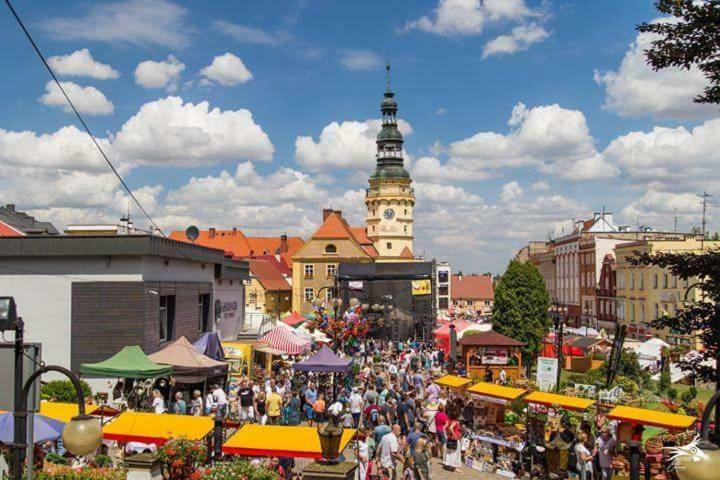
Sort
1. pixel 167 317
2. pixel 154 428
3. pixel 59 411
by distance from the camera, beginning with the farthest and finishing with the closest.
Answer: pixel 167 317 < pixel 59 411 < pixel 154 428

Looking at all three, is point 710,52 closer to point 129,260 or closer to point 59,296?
point 129,260

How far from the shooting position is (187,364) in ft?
66.8

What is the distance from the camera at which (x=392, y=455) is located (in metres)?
15.1

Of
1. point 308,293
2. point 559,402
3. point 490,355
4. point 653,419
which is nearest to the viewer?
Answer: point 653,419

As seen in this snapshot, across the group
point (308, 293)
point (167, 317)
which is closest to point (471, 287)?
point (308, 293)

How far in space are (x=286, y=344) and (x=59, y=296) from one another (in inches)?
334

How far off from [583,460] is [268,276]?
238ft

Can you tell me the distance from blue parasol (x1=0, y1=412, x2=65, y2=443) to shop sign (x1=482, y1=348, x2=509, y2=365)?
72.2 feet

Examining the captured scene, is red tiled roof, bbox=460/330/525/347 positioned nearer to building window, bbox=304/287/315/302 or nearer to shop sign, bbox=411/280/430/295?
shop sign, bbox=411/280/430/295

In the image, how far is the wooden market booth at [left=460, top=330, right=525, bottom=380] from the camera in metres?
31.7

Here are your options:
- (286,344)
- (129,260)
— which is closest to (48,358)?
(129,260)

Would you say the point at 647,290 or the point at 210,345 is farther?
the point at 647,290

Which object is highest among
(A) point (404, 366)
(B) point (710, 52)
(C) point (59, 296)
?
(B) point (710, 52)

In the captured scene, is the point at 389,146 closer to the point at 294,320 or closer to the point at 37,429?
the point at 294,320
